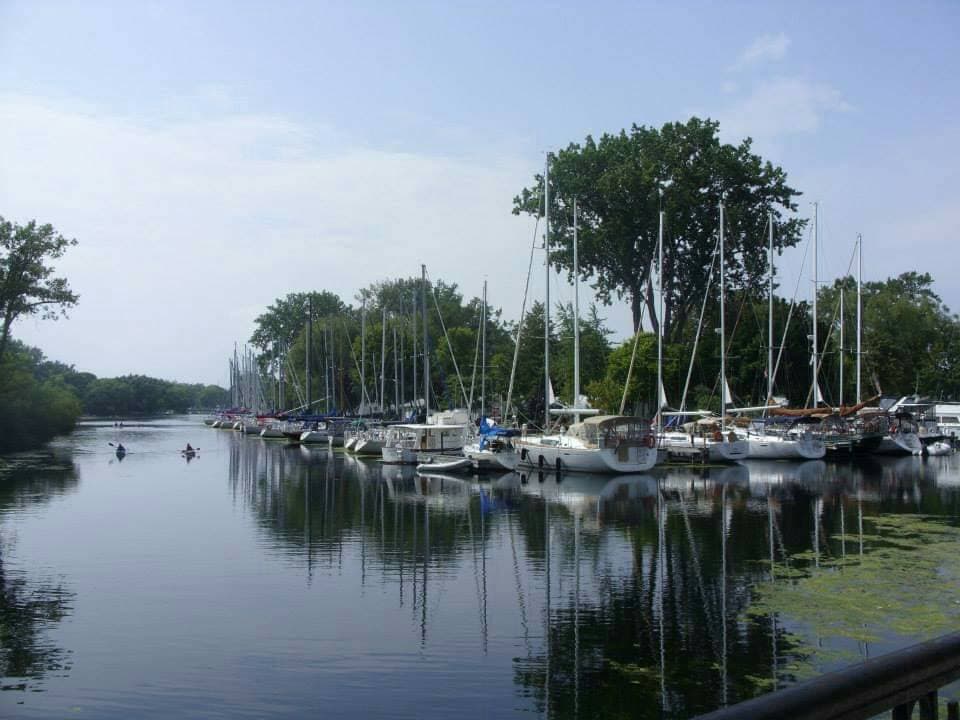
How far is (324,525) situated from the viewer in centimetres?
3494

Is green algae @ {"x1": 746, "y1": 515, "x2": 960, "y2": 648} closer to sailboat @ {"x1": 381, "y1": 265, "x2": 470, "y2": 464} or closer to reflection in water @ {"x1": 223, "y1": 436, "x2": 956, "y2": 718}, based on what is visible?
reflection in water @ {"x1": 223, "y1": 436, "x2": 956, "y2": 718}

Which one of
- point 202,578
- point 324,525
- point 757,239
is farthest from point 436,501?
point 757,239

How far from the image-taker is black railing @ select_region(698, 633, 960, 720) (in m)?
3.99

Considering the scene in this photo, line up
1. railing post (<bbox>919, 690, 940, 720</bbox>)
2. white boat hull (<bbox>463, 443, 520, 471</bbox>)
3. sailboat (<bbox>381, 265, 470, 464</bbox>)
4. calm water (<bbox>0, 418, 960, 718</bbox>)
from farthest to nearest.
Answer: sailboat (<bbox>381, 265, 470, 464</bbox>)
white boat hull (<bbox>463, 443, 520, 471</bbox>)
calm water (<bbox>0, 418, 960, 718</bbox>)
railing post (<bbox>919, 690, 940, 720</bbox>)

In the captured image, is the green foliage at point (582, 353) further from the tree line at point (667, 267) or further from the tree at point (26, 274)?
the tree at point (26, 274)

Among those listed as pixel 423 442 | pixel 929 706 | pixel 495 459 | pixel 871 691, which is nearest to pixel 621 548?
pixel 929 706

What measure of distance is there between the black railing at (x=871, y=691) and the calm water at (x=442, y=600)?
944cm

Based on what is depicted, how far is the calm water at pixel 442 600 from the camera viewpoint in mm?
15031

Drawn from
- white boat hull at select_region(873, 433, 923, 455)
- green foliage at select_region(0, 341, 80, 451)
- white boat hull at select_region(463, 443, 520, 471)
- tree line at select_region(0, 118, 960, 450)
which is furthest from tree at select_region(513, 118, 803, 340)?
green foliage at select_region(0, 341, 80, 451)

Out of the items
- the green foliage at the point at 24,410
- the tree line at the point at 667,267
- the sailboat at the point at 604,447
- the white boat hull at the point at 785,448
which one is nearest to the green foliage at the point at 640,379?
the tree line at the point at 667,267

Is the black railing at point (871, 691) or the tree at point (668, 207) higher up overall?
the tree at point (668, 207)

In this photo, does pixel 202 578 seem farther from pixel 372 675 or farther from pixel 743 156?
pixel 743 156

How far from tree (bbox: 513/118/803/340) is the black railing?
72286 mm

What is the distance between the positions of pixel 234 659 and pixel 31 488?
121ft
